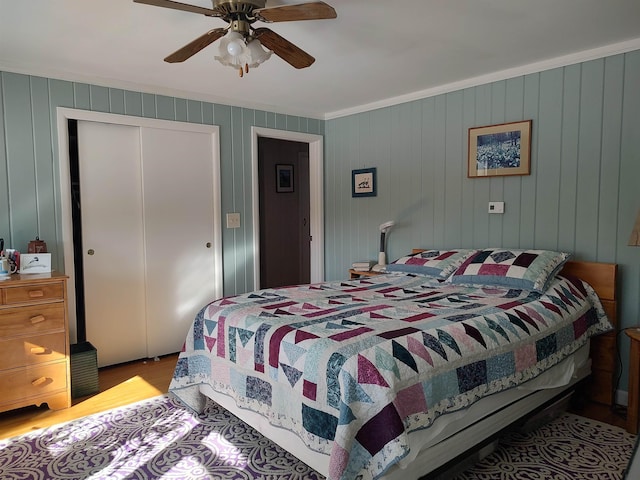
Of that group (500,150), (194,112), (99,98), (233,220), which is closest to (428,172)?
(500,150)

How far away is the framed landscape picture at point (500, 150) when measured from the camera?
10.6ft

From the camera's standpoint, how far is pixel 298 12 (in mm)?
1947

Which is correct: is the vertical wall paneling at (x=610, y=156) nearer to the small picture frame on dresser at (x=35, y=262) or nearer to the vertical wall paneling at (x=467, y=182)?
the vertical wall paneling at (x=467, y=182)

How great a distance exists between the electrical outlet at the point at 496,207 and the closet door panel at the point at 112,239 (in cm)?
276

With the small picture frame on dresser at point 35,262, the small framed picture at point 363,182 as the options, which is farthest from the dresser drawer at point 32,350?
the small framed picture at point 363,182

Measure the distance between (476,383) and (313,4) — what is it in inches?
69.1

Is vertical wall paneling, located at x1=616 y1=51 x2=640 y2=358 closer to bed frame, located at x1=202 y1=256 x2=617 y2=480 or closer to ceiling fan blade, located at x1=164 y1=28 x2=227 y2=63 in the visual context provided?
bed frame, located at x1=202 y1=256 x2=617 y2=480

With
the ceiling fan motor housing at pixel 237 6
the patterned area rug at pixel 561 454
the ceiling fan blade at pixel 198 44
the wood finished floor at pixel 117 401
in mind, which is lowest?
the wood finished floor at pixel 117 401

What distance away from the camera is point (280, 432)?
6.72ft

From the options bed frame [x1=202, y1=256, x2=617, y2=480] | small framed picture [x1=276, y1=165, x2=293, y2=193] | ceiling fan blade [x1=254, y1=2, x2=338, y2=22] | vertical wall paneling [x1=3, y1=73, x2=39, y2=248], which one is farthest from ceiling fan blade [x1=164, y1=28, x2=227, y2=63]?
small framed picture [x1=276, y1=165, x2=293, y2=193]

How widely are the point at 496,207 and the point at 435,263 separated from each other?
0.64 metres

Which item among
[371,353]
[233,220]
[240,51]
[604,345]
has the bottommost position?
[604,345]

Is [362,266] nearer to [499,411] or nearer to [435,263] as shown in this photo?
[435,263]

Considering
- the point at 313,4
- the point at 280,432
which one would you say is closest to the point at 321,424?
the point at 280,432
